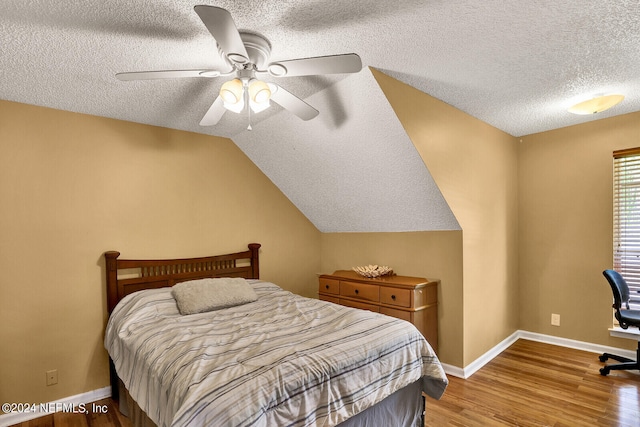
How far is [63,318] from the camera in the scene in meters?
2.59

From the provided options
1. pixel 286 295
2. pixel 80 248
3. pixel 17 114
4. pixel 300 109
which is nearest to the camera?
pixel 300 109

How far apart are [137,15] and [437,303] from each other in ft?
10.2

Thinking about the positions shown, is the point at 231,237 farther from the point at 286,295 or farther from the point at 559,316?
the point at 559,316

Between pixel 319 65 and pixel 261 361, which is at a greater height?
pixel 319 65

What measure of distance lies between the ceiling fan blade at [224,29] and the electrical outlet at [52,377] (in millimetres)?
2669

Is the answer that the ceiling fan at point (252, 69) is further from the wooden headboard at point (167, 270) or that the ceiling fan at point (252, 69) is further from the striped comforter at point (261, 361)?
the wooden headboard at point (167, 270)

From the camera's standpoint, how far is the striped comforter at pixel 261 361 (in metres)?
1.39

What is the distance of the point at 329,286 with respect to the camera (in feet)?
12.1

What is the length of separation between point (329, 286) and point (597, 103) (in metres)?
2.90

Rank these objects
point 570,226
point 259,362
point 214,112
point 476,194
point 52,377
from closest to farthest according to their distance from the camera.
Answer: point 259,362 → point 214,112 → point 52,377 → point 476,194 → point 570,226

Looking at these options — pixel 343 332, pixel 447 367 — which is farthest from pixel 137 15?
pixel 447 367

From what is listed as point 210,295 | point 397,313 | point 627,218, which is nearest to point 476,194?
point 397,313

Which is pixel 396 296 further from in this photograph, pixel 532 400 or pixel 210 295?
pixel 210 295

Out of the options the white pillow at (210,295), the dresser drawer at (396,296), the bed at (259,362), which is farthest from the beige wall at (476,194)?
the white pillow at (210,295)
